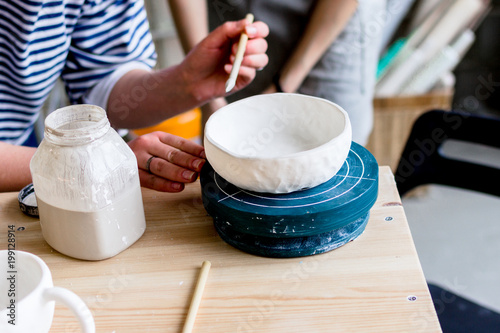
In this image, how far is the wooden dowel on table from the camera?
1.87 feet

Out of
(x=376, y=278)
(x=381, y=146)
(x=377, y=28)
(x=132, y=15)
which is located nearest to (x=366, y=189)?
Result: (x=376, y=278)

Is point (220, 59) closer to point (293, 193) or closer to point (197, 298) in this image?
point (293, 193)

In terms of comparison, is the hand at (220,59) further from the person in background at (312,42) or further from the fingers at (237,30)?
the person in background at (312,42)

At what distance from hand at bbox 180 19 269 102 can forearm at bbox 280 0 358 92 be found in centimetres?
43

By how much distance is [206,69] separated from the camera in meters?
1.05

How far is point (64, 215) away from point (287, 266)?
0.30 meters

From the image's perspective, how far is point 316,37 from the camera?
4.70ft

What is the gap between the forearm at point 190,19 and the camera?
151cm

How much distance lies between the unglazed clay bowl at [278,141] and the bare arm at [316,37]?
68 cm

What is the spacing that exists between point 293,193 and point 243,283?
0.46 feet

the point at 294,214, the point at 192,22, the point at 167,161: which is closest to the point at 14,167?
the point at 167,161

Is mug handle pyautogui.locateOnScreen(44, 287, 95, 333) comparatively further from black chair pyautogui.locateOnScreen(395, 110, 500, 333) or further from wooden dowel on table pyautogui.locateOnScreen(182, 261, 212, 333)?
black chair pyautogui.locateOnScreen(395, 110, 500, 333)

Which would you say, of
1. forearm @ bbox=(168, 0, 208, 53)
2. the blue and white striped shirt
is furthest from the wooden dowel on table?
forearm @ bbox=(168, 0, 208, 53)

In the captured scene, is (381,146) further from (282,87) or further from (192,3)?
(192,3)
